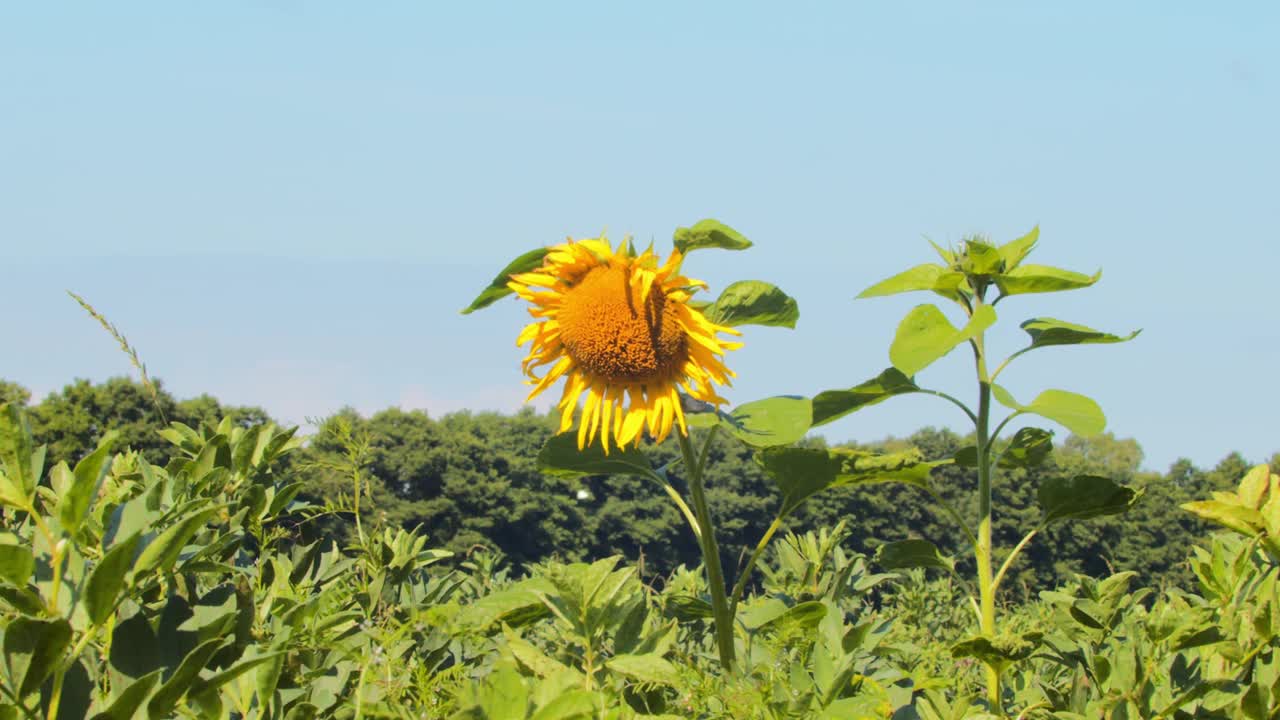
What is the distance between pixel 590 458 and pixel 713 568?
42 cm

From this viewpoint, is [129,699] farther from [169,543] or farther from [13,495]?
[13,495]

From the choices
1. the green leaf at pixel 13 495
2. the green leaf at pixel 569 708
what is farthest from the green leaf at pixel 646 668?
the green leaf at pixel 13 495

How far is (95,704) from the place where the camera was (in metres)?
1.33

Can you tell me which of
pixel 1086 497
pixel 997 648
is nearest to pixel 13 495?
pixel 997 648

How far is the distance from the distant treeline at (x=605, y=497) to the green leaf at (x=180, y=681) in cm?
4340

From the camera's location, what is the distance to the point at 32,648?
1.19 meters

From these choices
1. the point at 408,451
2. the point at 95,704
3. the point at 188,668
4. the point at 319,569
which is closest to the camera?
the point at 188,668

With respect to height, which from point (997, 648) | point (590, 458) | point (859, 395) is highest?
point (859, 395)

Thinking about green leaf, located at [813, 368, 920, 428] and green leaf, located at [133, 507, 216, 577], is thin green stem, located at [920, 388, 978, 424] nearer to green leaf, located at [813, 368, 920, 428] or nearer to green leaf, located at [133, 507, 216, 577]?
green leaf, located at [813, 368, 920, 428]

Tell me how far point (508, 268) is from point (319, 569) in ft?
2.64

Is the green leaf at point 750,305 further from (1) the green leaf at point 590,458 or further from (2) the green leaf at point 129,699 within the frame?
(2) the green leaf at point 129,699

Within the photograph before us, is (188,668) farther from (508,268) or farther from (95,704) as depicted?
(508,268)

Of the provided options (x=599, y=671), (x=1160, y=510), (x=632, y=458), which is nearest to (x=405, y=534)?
(x=632, y=458)

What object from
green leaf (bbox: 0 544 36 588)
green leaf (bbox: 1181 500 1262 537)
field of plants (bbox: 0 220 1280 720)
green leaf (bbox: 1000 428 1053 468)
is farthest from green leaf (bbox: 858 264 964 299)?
green leaf (bbox: 0 544 36 588)
